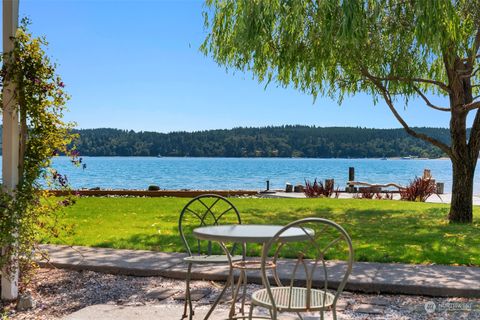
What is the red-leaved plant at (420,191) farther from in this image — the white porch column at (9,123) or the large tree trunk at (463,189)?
the white porch column at (9,123)

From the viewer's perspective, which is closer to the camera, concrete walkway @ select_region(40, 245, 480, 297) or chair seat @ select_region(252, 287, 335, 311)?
chair seat @ select_region(252, 287, 335, 311)

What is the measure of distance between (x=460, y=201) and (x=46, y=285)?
7.61 metres

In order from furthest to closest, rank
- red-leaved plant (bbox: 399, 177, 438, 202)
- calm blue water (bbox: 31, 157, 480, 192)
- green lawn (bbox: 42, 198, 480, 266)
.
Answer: calm blue water (bbox: 31, 157, 480, 192) → red-leaved plant (bbox: 399, 177, 438, 202) → green lawn (bbox: 42, 198, 480, 266)

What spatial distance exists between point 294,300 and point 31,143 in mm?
2700

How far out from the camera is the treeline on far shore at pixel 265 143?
75.4 meters

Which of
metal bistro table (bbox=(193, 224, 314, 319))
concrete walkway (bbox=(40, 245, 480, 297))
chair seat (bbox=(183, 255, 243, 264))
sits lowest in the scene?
concrete walkway (bbox=(40, 245, 480, 297))

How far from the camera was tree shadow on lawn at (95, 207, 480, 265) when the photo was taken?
6.18 metres

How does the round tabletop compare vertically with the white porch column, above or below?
below

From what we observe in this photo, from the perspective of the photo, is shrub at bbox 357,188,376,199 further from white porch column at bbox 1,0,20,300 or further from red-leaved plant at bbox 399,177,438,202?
white porch column at bbox 1,0,20,300

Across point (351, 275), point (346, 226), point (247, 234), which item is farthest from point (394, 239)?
point (247, 234)

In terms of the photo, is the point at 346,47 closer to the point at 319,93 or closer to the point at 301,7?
the point at 301,7

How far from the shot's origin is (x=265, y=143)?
86.1m

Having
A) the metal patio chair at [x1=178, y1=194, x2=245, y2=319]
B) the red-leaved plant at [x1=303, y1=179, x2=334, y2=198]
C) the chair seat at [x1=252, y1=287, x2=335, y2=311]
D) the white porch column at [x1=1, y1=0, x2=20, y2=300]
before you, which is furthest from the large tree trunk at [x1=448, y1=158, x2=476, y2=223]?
the white porch column at [x1=1, y1=0, x2=20, y2=300]

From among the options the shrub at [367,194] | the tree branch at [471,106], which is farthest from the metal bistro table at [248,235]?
the shrub at [367,194]
